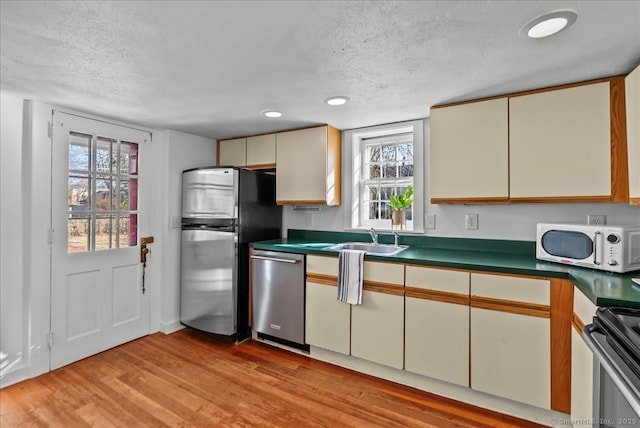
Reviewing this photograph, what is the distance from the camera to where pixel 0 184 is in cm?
215

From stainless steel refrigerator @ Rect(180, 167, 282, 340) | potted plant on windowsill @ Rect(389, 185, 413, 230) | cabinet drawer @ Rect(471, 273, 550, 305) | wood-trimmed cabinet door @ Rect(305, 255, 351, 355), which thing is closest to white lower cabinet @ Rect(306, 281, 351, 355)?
wood-trimmed cabinet door @ Rect(305, 255, 351, 355)

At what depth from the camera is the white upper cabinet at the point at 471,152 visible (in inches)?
83.4

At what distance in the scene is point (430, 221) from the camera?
2.67 m

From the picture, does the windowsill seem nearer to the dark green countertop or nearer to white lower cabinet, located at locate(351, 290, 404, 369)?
the dark green countertop

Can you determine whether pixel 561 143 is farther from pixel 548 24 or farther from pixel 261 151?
pixel 261 151

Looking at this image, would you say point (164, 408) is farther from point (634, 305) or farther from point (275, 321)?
point (634, 305)

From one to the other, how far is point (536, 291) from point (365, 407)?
1.26 m

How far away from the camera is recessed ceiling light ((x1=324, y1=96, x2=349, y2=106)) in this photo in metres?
2.21

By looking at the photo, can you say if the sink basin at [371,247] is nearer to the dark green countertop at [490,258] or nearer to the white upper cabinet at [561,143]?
the dark green countertop at [490,258]

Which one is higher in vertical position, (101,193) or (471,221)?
(101,193)

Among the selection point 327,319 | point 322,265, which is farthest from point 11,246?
point 327,319

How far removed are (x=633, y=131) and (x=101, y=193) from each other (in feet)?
12.5

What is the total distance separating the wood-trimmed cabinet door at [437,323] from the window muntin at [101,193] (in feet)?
8.56

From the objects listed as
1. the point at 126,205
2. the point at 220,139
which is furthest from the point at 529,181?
the point at 126,205
